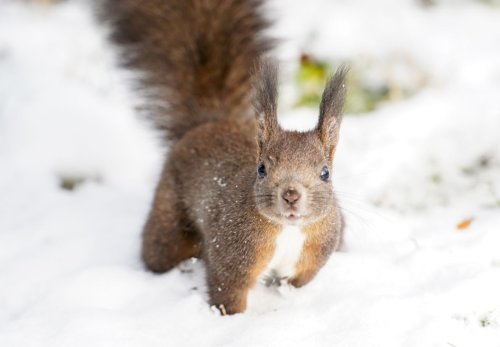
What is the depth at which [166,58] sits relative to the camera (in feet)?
15.7

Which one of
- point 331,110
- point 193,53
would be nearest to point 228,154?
point 331,110

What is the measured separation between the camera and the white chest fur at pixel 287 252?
3.39 m

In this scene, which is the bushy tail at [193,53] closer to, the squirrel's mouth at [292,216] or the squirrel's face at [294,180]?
the squirrel's face at [294,180]

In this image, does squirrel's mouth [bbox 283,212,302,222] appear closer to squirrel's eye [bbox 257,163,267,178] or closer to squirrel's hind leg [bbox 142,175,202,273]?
squirrel's eye [bbox 257,163,267,178]

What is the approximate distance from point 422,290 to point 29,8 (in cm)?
632

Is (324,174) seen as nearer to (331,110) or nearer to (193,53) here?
(331,110)

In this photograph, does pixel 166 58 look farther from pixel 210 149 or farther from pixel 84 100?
pixel 84 100

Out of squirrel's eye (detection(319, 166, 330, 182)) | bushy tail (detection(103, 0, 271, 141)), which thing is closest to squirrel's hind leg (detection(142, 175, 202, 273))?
bushy tail (detection(103, 0, 271, 141))

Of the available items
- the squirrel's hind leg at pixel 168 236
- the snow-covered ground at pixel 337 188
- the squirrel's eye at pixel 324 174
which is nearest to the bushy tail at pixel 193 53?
the snow-covered ground at pixel 337 188

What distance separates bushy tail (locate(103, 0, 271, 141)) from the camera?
4668 millimetres

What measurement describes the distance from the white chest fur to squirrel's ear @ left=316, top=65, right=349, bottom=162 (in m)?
0.39

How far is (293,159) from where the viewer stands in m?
3.28

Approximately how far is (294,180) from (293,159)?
0.12 meters

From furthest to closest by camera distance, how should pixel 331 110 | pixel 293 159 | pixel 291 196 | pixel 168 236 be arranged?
pixel 168 236 → pixel 331 110 → pixel 293 159 → pixel 291 196
